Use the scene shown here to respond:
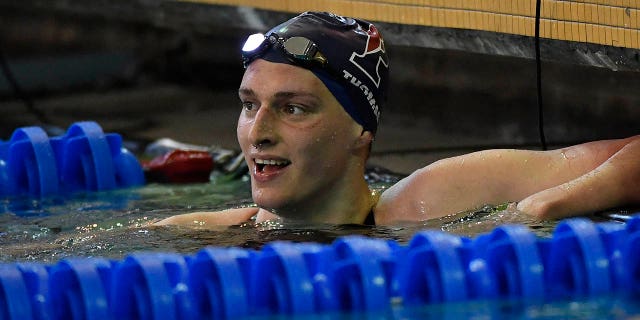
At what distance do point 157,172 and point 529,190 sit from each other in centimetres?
243

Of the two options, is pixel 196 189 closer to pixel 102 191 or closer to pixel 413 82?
pixel 102 191

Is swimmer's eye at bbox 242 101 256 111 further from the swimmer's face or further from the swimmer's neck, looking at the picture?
the swimmer's neck

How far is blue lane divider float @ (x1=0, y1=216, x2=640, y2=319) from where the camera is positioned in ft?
9.79

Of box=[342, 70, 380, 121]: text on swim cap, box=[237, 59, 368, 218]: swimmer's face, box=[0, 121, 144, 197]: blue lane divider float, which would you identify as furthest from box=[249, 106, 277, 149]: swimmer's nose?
box=[0, 121, 144, 197]: blue lane divider float

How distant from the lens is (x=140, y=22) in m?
8.59

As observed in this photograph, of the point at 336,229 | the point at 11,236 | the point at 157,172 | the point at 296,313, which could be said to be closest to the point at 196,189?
the point at 157,172

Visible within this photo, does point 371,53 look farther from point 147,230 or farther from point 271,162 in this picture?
point 147,230

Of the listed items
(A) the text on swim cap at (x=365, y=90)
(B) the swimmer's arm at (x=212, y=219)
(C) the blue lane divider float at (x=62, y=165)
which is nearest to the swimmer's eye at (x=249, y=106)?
(A) the text on swim cap at (x=365, y=90)

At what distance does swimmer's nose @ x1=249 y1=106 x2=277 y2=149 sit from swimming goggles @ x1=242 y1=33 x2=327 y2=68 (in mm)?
189

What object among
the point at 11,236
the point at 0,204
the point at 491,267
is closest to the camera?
the point at 491,267

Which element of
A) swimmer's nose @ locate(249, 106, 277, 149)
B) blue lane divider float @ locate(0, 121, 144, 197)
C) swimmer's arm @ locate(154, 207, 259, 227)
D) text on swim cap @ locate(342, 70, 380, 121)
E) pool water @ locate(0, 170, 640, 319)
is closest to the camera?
pool water @ locate(0, 170, 640, 319)

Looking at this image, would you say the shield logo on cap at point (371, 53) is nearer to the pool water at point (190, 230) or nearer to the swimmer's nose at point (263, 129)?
the swimmer's nose at point (263, 129)

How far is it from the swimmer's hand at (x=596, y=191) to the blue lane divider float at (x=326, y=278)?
65cm

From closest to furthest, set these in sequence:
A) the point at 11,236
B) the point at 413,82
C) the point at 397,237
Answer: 1. the point at 397,237
2. the point at 11,236
3. the point at 413,82
